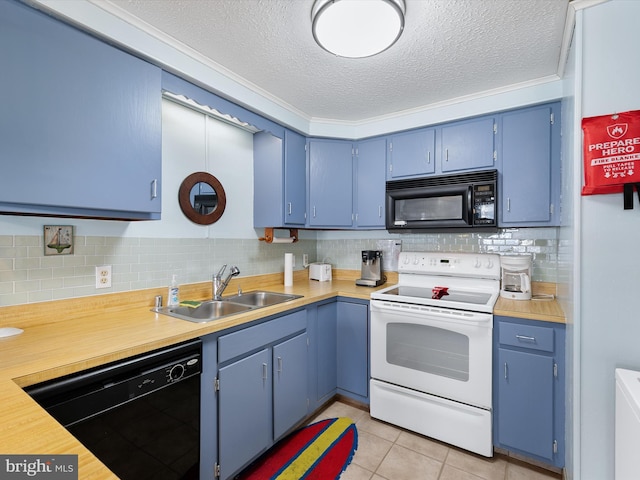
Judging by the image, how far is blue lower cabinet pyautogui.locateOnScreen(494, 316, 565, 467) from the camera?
179cm

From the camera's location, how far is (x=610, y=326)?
4.06 ft

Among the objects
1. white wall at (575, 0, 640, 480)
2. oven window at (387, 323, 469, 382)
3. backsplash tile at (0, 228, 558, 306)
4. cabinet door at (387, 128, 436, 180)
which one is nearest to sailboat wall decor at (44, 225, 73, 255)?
backsplash tile at (0, 228, 558, 306)

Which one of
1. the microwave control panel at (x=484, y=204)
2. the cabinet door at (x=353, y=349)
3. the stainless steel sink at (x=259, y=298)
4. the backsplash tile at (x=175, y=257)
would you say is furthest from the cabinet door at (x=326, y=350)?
the microwave control panel at (x=484, y=204)

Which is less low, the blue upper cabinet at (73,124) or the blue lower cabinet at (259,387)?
the blue upper cabinet at (73,124)

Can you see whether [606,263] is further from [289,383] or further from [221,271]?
[221,271]

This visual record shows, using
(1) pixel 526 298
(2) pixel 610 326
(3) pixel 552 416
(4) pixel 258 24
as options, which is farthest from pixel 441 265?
(4) pixel 258 24

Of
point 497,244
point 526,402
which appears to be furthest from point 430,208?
point 526,402

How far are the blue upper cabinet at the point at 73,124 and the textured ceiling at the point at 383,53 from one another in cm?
28

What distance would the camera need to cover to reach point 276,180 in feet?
8.41

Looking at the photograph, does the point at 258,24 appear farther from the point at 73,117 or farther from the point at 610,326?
the point at 610,326

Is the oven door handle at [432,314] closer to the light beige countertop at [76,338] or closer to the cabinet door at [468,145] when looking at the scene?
the light beige countertop at [76,338]

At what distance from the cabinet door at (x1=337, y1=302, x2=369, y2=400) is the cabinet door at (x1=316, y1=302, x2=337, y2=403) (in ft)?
0.16

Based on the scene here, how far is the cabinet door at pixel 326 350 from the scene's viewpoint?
93.8 inches

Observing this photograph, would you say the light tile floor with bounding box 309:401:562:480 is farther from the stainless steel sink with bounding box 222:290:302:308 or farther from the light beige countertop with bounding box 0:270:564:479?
the stainless steel sink with bounding box 222:290:302:308
